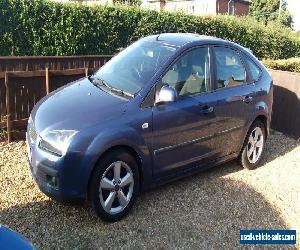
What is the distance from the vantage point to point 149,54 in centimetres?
508

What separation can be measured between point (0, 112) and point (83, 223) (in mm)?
3053

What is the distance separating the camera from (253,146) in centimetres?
610

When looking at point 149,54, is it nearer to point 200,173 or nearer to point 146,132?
point 146,132

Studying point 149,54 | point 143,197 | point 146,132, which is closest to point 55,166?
point 146,132

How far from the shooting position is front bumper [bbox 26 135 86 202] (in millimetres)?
3883

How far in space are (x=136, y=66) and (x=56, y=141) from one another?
1.53 m

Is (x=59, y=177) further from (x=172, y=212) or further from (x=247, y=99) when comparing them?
(x=247, y=99)

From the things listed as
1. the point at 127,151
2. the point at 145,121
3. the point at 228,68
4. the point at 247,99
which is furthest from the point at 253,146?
the point at 127,151

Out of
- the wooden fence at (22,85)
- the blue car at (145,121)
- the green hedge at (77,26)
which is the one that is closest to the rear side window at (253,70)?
the blue car at (145,121)

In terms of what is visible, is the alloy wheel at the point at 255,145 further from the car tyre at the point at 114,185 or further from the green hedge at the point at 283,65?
the green hedge at the point at 283,65

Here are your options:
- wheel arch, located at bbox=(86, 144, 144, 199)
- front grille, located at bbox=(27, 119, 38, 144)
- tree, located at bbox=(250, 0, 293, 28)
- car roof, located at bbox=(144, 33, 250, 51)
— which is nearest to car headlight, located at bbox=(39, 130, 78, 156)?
front grille, located at bbox=(27, 119, 38, 144)

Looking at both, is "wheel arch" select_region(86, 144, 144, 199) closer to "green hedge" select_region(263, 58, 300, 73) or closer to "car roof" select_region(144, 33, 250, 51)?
"car roof" select_region(144, 33, 250, 51)

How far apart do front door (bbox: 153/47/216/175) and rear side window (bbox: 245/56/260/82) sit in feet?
3.15

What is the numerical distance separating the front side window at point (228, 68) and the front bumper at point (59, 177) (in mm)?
2355
